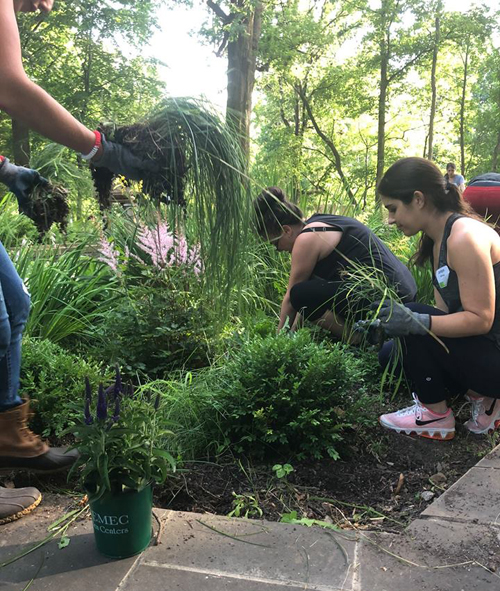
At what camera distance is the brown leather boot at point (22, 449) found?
77.3 inches

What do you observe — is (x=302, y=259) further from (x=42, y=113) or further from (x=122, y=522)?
(x=122, y=522)

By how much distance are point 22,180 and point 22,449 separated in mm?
1056

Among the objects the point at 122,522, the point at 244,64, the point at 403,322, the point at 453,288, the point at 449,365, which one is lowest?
the point at 122,522

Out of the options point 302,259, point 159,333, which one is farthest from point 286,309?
point 159,333

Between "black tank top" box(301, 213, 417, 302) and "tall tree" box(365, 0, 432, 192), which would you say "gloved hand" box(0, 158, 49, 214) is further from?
"tall tree" box(365, 0, 432, 192)

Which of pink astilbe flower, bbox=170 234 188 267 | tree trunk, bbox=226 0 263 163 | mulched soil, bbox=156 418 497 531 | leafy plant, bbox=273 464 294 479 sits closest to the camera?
mulched soil, bbox=156 418 497 531

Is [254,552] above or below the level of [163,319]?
below

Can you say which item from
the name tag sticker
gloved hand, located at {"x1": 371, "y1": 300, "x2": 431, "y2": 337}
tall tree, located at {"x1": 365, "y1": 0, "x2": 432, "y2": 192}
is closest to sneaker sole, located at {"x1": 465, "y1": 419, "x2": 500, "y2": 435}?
gloved hand, located at {"x1": 371, "y1": 300, "x2": 431, "y2": 337}

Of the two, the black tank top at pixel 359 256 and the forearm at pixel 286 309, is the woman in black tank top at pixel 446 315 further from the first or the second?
the forearm at pixel 286 309

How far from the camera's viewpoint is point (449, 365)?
8.11 feet

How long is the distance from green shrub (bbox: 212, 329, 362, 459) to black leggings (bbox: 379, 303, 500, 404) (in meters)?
0.35

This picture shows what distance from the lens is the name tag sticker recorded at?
246 cm

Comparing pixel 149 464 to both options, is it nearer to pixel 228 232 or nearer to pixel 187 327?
pixel 228 232

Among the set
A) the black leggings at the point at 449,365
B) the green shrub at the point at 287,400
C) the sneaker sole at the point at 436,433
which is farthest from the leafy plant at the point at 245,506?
the black leggings at the point at 449,365
